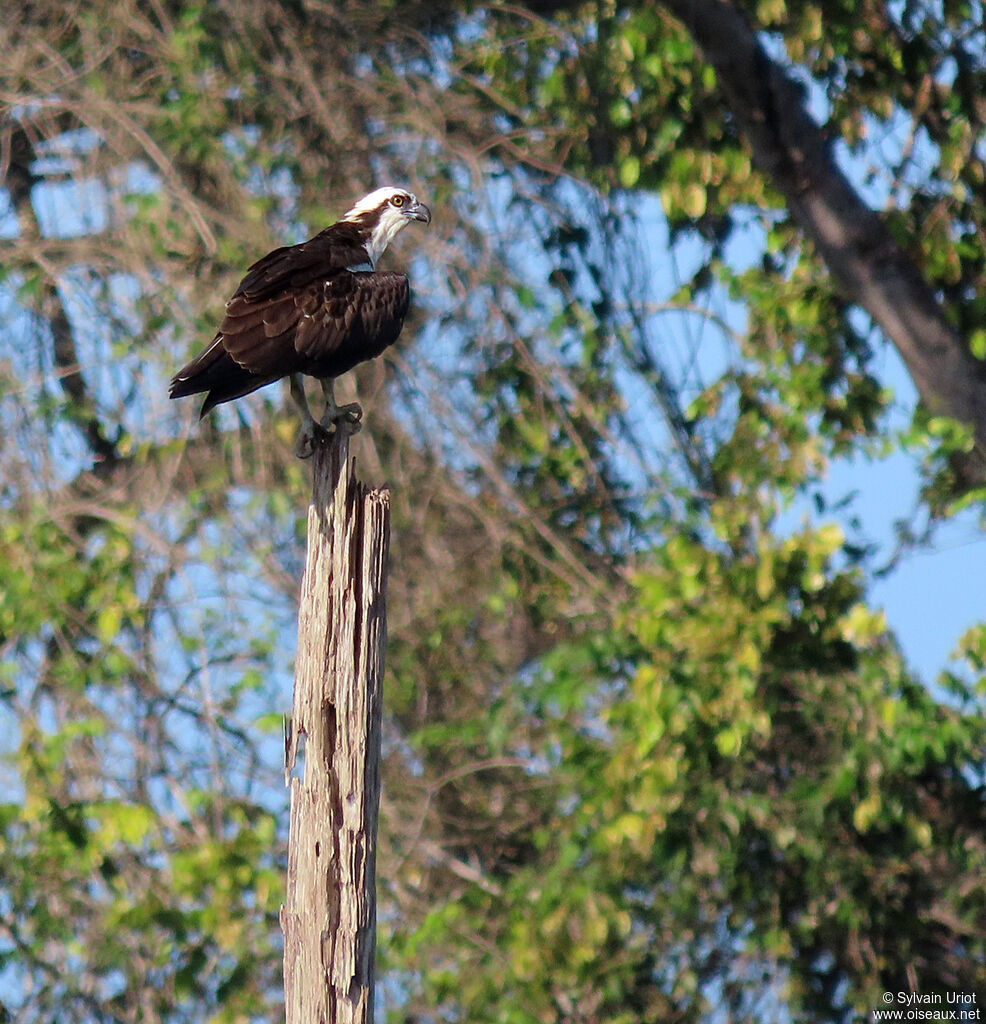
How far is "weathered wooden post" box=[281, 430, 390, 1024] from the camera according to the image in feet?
13.1

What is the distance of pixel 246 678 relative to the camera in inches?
313

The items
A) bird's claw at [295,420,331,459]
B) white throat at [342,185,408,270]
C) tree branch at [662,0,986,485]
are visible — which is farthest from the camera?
tree branch at [662,0,986,485]

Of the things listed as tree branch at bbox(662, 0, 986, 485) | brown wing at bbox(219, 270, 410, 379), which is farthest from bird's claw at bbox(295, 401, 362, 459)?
tree branch at bbox(662, 0, 986, 485)

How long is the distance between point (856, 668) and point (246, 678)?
A: 114 inches

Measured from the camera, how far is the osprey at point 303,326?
513 cm

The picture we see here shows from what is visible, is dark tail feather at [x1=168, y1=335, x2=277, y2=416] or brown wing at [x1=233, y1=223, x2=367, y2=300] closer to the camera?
dark tail feather at [x1=168, y1=335, x2=277, y2=416]

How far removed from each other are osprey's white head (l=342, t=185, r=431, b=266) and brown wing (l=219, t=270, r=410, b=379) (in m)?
0.85

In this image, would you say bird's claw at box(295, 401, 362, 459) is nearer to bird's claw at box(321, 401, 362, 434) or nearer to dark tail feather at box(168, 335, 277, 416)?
bird's claw at box(321, 401, 362, 434)

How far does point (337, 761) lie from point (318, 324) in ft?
5.73

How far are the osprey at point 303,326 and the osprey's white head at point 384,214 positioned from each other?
0.53m

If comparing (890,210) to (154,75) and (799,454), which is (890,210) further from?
(154,75)

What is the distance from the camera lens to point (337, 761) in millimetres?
4145

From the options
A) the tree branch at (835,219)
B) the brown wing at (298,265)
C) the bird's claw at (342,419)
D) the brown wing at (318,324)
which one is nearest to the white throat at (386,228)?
the brown wing at (298,265)

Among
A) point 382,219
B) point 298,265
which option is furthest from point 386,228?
point 298,265
